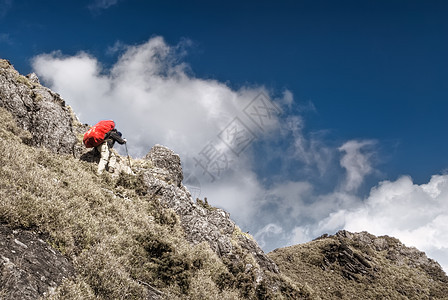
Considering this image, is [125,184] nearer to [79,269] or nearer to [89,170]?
[89,170]

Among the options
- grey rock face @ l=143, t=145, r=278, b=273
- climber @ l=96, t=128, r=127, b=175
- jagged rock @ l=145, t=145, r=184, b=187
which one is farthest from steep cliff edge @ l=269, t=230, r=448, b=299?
climber @ l=96, t=128, r=127, b=175

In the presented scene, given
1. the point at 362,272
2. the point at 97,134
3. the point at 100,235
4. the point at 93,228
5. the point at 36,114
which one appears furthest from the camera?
the point at 362,272

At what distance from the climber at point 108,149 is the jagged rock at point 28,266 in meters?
9.07

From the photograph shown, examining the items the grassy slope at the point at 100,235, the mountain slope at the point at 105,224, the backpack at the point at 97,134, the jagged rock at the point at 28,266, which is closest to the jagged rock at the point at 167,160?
the mountain slope at the point at 105,224

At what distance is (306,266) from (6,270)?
43892 mm

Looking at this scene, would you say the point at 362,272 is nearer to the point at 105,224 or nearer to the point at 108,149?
the point at 108,149

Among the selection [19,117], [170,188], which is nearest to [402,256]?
[170,188]

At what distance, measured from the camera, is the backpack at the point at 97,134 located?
570 inches

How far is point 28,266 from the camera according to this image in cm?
512

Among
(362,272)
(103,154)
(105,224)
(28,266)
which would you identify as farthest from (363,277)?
(28,266)

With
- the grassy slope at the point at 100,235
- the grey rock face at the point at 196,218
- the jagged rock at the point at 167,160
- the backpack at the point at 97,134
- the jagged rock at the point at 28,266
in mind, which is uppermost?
the jagged rock at the point at 167,160

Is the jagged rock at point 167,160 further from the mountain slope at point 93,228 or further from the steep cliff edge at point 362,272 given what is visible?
the steep cliff edge at point 362,272

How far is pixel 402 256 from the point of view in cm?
5375

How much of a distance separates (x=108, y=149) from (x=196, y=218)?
6738 mm
